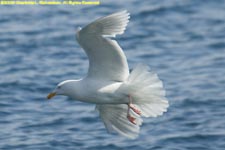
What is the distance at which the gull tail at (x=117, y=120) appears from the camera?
9.59 metres

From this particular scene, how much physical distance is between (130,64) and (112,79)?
5711mm

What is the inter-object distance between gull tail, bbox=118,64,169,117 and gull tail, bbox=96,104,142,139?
Result: 0.58 meters

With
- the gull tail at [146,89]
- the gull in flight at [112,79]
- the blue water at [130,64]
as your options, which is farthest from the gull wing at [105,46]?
the blue water at [130,64]

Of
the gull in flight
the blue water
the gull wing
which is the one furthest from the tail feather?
the blue water

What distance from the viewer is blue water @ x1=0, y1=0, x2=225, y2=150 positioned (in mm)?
11516

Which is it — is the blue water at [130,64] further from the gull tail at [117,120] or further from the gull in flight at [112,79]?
the gull in flight at [112,79]

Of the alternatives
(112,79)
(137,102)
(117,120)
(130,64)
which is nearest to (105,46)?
(112,79)

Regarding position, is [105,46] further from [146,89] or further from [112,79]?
[146,89]

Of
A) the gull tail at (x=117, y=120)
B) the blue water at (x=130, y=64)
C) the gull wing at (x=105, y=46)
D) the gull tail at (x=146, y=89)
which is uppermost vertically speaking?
the gull wing at (x=105, y=46)

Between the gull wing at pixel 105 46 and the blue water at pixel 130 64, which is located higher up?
the gull wing at pixel 105 46

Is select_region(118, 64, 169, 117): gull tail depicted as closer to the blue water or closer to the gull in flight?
the gull in flight

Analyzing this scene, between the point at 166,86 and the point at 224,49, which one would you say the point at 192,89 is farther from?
the point at 224,49

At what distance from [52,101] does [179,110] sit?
216 centimetres

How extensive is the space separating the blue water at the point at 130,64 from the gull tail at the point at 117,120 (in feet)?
4.86
